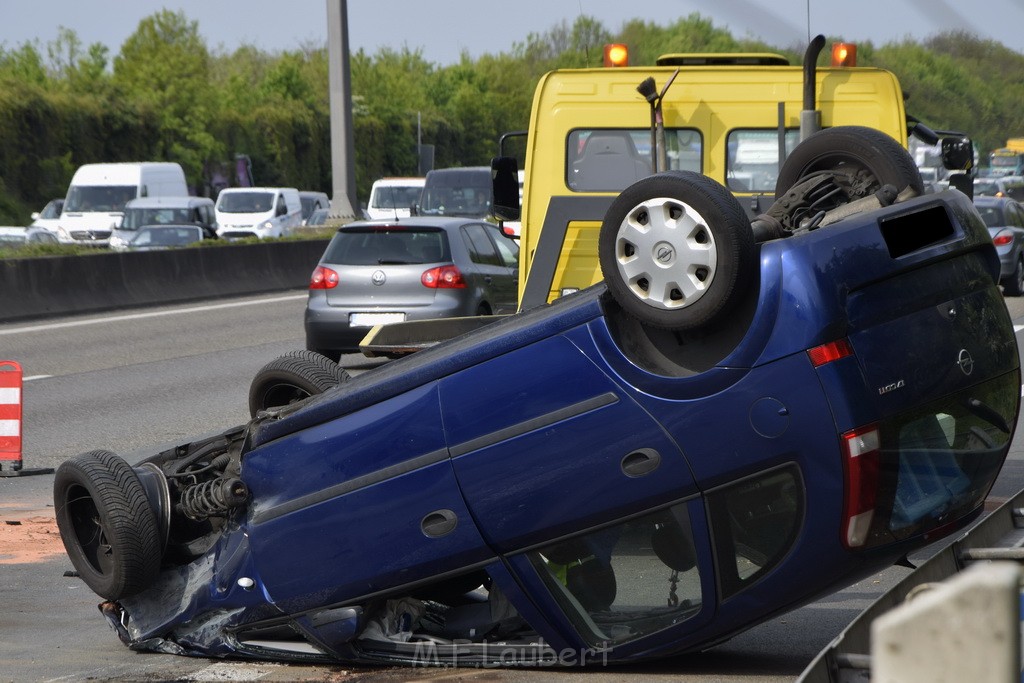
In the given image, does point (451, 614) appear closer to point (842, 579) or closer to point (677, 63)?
point (842, 579)

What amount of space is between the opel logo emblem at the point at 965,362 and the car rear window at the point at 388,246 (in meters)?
11.3

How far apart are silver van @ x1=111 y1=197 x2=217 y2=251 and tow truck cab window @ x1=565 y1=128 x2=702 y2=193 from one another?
23.4 m

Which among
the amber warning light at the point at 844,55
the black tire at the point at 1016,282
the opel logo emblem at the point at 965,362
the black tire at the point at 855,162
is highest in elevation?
the amber warning light at the point at 844,55

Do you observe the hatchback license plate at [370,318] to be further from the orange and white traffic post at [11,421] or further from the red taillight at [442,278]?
the orange and white traffic post at [11,421]

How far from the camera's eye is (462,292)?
15.6 metres

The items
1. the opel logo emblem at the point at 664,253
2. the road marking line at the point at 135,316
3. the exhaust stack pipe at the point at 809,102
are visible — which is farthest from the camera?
the road marking line at the point at 135,316

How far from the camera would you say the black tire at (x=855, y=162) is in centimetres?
502

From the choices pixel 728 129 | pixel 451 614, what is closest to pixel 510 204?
pixel 728 129

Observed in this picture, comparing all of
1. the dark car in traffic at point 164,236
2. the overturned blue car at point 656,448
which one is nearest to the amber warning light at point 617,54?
the overturned blue car at point 656,448

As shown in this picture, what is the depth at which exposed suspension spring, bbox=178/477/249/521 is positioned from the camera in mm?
5129

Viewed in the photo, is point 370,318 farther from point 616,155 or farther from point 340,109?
point 340,109

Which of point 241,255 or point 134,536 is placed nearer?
point 134,536

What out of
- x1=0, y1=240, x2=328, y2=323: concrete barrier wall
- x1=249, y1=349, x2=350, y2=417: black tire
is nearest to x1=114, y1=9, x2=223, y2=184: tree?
x1=0, y1=240, x2=328, y2=323: concrete barrier wall

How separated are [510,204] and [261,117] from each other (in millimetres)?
56770
